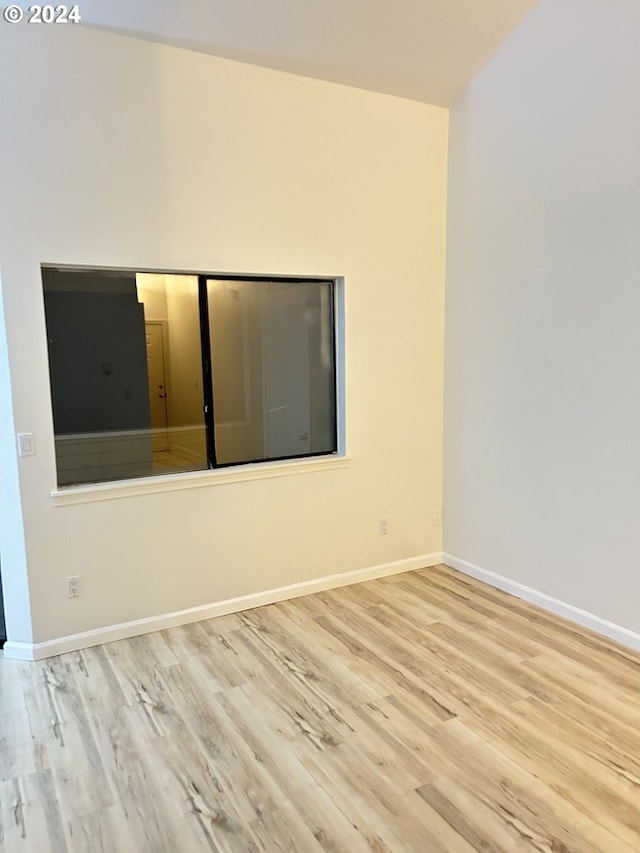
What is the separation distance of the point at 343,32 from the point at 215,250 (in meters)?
1.36

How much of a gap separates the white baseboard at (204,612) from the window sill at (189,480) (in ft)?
2.44

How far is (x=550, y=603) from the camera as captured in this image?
11.6 feet

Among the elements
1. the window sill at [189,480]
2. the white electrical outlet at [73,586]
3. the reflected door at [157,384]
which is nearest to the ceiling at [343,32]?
the reflected door at [157,384]

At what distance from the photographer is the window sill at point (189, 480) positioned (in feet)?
10.3

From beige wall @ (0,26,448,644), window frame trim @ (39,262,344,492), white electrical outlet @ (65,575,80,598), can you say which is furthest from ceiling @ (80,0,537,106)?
white electrical outlet @ (65,575,80,598)

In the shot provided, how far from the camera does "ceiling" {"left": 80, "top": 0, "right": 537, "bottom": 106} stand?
2.92 m

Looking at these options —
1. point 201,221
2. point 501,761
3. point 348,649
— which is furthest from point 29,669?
point 201,221

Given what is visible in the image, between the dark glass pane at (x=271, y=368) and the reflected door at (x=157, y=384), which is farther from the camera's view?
the dark glass pane at (x=271, y=368)

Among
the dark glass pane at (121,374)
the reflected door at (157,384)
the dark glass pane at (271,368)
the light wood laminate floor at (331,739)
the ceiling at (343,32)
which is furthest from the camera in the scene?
the dark glass pane at (271,368)

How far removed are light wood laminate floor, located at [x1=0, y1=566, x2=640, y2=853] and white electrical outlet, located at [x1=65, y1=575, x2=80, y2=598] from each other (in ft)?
1.05

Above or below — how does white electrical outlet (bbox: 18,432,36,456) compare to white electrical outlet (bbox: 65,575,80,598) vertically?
above

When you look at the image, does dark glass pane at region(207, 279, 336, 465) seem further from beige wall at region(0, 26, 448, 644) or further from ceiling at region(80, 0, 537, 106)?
ceiling at region(80, 0, 537, 106)

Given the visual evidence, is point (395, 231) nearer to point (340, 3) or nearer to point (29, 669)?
point (340, 3)

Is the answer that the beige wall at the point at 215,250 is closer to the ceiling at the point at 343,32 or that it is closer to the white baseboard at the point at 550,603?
the ceiling at the point at 343,32
